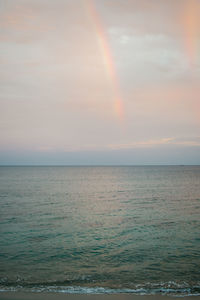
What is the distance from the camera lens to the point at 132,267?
12500mm

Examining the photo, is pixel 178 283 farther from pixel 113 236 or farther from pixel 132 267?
pixel 113 236

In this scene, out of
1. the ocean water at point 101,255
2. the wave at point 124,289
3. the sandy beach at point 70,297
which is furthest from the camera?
the ocean water at point 101,255

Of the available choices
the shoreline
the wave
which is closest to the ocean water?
the wave

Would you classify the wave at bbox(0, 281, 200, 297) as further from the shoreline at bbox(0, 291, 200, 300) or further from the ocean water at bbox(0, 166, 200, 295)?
the shoreline at bbox(0, 291, 200, 300)

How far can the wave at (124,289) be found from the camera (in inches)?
380

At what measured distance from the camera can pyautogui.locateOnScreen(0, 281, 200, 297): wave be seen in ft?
31.6

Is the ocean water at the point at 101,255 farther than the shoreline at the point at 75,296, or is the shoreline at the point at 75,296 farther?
the ocean water at the point at 101,255

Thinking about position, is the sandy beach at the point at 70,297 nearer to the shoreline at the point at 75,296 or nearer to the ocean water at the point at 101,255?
the shoreline at the point at 75,296

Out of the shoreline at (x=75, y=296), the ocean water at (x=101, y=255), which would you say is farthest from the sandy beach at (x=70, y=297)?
the ocean water at (x=101, y=255)

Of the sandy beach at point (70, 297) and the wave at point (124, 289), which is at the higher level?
the sandy beach at point (70, 297)

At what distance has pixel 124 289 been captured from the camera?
1000cm

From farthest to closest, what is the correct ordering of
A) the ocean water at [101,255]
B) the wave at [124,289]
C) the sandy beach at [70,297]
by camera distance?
the ocean water at [101,255]
the wave at [124,289]
the sandy beach at [70,297]

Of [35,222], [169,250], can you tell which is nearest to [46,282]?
[169,250]

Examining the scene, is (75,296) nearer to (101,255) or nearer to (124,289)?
(124,289)
